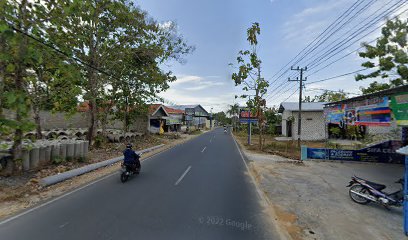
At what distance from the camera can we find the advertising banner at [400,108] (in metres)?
8.41

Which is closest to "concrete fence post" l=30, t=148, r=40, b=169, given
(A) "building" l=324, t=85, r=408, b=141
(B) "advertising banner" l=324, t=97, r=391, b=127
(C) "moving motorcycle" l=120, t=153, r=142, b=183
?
(C) "moving motorcycle" l=120, t=153, r=142, b=183

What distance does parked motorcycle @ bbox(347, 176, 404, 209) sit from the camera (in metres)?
6.09

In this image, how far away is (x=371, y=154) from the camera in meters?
13.2

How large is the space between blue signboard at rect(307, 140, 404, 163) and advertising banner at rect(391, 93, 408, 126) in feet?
17.2

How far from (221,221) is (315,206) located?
3203 mm

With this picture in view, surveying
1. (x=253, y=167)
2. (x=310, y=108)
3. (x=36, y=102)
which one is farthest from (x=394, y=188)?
(x=310, y=108)

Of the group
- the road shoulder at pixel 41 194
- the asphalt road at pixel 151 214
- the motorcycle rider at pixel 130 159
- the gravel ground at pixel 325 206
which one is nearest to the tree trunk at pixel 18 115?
the road shoulder at pixel 41 194

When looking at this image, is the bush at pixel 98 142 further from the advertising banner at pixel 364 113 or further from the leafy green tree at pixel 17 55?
the advertising banner at pixel 364 113

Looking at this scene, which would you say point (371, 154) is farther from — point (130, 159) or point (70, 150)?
point (70, 150)

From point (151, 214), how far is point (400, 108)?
1057 cm

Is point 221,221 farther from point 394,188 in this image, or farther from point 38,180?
point 394,188

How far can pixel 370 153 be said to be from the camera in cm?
1320

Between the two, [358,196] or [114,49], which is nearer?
[358,196]

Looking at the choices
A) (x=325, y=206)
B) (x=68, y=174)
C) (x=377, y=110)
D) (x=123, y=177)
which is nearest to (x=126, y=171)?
(x=123, y=177)
